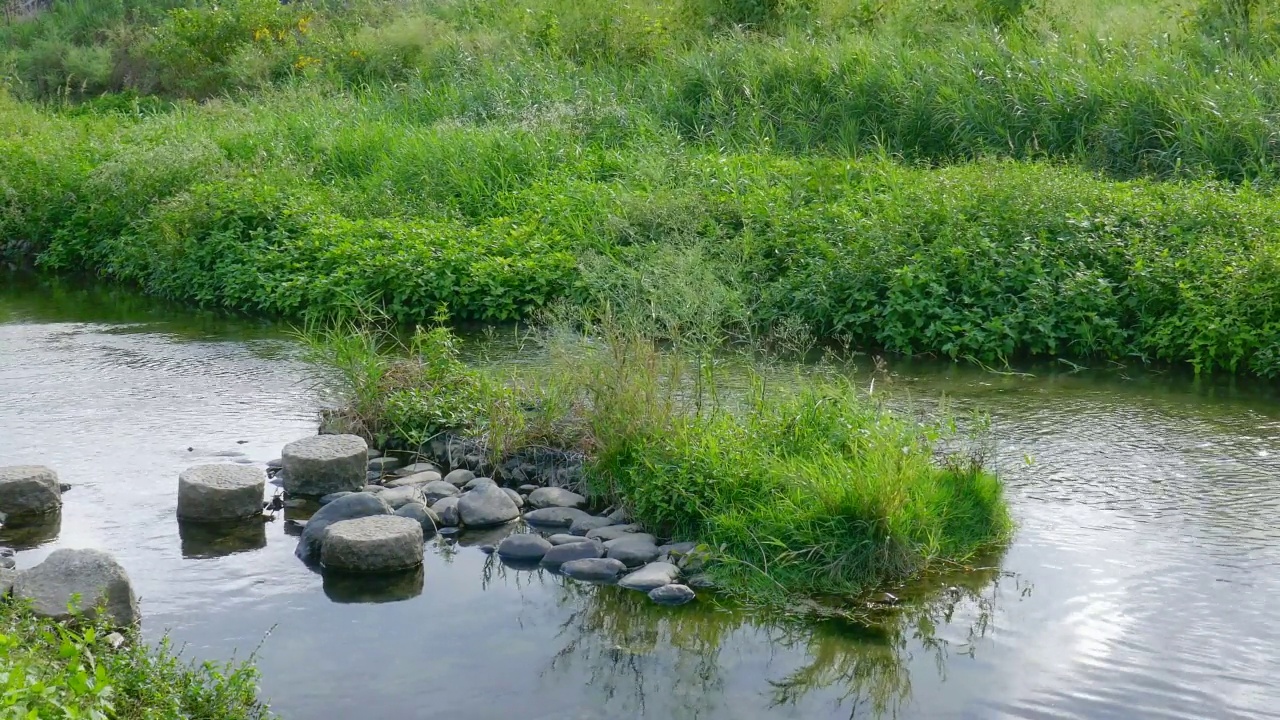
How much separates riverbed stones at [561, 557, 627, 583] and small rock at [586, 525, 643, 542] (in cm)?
27

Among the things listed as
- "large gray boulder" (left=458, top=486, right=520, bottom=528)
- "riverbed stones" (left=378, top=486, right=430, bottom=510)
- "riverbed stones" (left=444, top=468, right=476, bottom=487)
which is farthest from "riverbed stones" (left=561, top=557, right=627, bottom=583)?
"riverbed stones" (left=444, top=468, right=476, bottom=487)

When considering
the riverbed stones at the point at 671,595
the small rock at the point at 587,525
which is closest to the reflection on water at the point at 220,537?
the small rock at the point at 587,525

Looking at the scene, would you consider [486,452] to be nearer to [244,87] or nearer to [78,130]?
[78,130]

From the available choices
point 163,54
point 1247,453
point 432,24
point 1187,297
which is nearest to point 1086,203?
point 1187,297

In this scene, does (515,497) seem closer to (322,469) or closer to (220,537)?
(322,469)

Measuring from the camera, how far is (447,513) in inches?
272

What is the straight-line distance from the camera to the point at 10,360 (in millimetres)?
10297

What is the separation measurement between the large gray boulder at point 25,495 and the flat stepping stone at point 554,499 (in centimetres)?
249

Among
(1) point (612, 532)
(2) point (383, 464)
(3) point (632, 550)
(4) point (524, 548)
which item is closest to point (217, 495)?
(2) point (383, 464)

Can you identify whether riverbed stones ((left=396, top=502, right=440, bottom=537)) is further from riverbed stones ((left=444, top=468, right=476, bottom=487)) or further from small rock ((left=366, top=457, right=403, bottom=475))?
small rock ((left=366, top=457, right=403, bottom=475))

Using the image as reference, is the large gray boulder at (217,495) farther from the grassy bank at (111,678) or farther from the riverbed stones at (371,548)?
the grassy bank at (111,678)

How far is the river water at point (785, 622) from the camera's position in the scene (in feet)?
16.8

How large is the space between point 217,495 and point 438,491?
1.12m

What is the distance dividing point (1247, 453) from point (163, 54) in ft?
64.0
